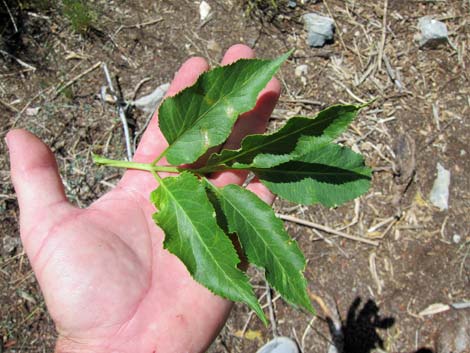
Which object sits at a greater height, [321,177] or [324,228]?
[321,177]

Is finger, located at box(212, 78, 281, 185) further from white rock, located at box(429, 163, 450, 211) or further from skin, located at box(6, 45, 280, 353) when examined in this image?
white rock, located at box(429, 163, 450, 211)

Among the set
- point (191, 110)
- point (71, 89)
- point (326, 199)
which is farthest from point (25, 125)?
point (326, 199)

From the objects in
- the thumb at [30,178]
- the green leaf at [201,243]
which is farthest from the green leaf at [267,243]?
the thumb at [30,178]

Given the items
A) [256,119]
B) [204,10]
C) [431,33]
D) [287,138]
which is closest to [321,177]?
[287,138]

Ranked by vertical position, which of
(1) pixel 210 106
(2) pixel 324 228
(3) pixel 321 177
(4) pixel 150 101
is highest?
(1) pixel 210 106

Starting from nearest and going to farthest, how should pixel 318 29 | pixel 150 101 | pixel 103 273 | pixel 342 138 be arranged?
pixel 103 273, pixel 150 101, pixel 342 138, pixel 318 29

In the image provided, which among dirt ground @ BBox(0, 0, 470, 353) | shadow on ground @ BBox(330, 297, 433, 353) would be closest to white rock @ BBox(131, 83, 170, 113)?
dirt ground @ BBox(0, 0, 470, 353)

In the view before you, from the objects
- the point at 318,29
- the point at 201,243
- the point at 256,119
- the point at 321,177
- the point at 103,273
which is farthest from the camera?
the point at 318,29

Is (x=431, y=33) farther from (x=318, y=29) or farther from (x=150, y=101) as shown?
(x=150, y=101)
